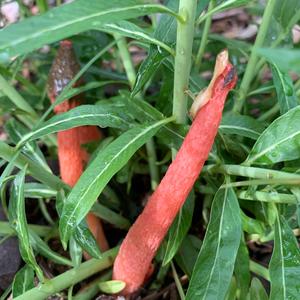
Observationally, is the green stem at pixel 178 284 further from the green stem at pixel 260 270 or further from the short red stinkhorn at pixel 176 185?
the green stem at pixel 260 270

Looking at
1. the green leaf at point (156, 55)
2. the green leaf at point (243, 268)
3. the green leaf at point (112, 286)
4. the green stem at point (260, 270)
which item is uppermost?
the green leaf at point (156, 55)

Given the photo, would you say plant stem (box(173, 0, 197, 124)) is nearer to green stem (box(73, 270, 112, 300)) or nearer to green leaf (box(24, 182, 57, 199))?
green leaf (box(24, 182, 57, 199))

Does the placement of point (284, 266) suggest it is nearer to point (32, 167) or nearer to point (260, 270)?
point (260, 270)

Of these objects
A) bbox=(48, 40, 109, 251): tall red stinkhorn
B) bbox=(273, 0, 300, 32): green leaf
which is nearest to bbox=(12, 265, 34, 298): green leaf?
bbox=(48, 40, 109, 251): tall red stinkhorn

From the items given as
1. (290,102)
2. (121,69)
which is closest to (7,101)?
(121,69)

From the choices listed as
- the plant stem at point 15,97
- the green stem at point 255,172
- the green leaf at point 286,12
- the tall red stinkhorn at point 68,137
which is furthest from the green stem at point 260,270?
the plant stem at point 15,97
